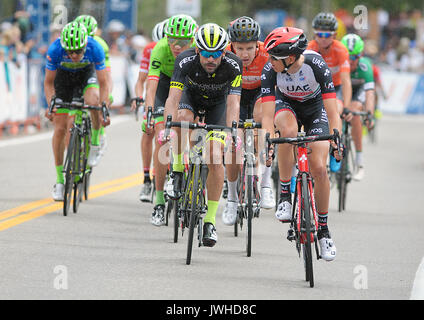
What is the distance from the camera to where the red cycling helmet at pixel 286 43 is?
8.86 meters

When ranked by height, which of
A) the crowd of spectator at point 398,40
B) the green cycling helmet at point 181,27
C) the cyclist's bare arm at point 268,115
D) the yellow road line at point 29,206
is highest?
the green cycling helmet at point 181,27

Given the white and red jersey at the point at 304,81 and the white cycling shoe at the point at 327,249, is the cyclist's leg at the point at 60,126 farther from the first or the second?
the white cycling shoe at the point at 327,249

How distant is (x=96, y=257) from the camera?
952 centimetres

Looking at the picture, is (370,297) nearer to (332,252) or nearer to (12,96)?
(332,252)

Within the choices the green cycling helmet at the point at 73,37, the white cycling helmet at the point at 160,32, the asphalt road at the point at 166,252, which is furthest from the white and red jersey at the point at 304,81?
the white cycling helmet at the point at 160,32

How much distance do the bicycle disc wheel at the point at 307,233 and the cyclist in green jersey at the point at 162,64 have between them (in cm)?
285

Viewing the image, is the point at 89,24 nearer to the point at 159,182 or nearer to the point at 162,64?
the point at 162,64

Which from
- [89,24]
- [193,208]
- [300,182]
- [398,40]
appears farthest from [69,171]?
[398,40]

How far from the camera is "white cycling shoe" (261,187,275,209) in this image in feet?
37.6

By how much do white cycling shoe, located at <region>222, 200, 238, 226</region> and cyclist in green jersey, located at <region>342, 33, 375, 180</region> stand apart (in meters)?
4.23

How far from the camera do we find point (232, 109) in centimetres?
974

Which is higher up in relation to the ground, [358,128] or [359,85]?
[359,85]

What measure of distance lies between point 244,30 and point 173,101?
113cm

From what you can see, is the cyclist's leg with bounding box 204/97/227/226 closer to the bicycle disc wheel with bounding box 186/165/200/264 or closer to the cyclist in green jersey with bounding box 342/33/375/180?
the bicycle disc wheel with bounding box 186/165/200/264
